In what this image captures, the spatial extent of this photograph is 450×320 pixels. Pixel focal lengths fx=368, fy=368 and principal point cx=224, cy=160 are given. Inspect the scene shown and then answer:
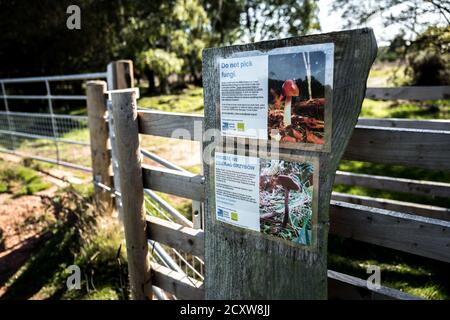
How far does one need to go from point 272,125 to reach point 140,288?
1706 millimetres

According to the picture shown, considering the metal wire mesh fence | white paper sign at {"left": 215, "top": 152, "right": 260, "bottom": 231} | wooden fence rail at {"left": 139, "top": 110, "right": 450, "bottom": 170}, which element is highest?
wooden fence rail at {"left": 139, "top": 110, "right": 450, "bottom": 170}

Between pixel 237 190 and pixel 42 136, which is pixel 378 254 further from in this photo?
pixel 42 136

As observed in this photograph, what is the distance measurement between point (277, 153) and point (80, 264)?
2684 mm

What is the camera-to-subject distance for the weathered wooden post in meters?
1.34

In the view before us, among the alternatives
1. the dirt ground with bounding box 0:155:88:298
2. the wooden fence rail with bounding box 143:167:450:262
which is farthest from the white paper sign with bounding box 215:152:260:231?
the dirt ground with bounding box 0:155:88:298

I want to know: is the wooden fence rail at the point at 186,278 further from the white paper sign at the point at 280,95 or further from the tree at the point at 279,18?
the tree at the point at 279,18

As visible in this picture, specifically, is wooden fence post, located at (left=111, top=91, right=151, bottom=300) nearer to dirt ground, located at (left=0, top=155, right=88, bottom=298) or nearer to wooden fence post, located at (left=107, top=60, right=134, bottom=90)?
wooden fence post, located at (left=107, top=60, right=134, bottom=90)

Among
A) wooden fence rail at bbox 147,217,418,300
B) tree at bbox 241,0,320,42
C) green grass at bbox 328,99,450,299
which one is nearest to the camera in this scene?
wooden fence rail at bbox 147,217,418,300

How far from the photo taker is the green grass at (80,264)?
3.22m

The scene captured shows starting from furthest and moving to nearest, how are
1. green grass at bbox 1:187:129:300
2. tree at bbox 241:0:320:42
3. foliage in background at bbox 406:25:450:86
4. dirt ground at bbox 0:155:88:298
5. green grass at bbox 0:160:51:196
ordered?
tree at bbox 241:0:320:42 < foliage in background at bbox 406:25:450:86 < green grass at bbox 0:160:51:196 < dirt ground at bbox 0:155:88:298 < green grass at bbox 1:187:129:300

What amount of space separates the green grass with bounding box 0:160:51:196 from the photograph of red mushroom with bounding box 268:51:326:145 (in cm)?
488

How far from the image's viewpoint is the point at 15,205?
4.90 meters
